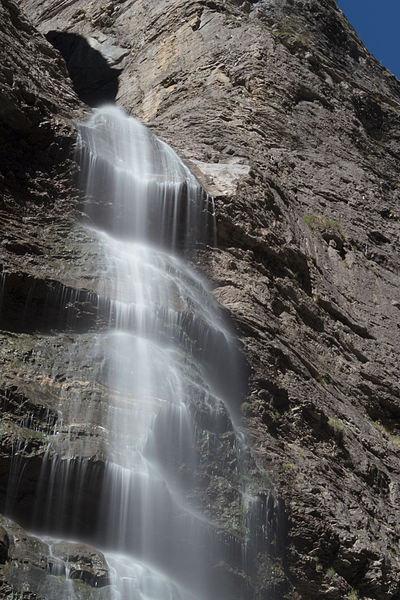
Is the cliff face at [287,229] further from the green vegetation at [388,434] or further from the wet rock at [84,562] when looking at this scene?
the wet rock at [84,562]

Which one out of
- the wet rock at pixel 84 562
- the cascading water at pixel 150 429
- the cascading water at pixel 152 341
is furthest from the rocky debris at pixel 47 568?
the cascading water at pixel 152 341

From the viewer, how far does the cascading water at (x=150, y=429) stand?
20.6 feet

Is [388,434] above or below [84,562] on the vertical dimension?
above

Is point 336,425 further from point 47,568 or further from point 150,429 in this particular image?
point 47,568

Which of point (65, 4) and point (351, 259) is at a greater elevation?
point (65, 4)

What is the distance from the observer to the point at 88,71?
20.6 meters

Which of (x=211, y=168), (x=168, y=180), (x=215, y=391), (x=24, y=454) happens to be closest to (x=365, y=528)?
(x=215, y=391)

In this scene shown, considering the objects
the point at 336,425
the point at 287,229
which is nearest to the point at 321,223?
the point at 287,229

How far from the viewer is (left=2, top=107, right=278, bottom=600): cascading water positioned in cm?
628

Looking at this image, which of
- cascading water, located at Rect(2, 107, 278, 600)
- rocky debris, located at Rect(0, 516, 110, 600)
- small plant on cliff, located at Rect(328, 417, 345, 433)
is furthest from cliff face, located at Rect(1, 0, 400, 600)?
rocky debris, located at Rect(0, 516, 110, 600)

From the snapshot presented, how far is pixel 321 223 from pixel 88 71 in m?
10.4

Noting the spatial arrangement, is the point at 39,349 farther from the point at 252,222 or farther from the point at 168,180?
the point at 252,222

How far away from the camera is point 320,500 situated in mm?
8039

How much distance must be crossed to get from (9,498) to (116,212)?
4.69 m
